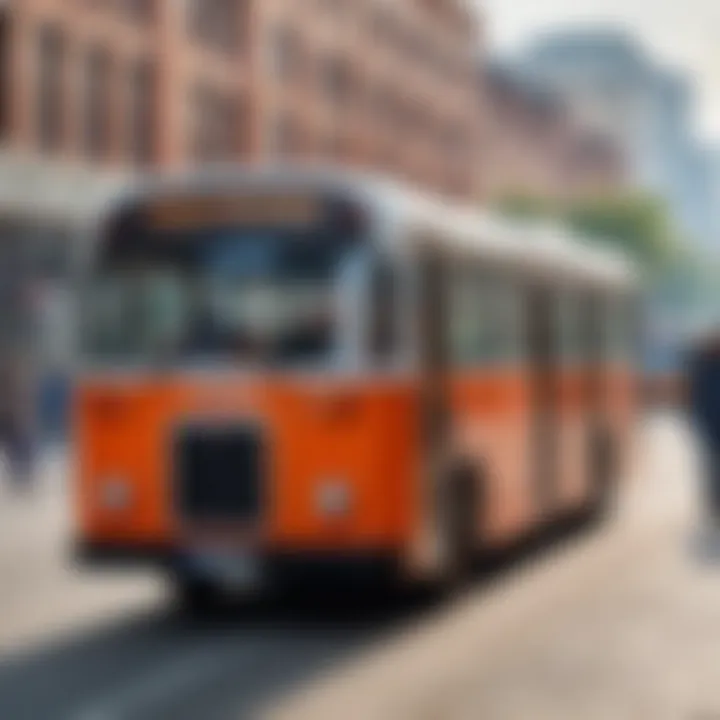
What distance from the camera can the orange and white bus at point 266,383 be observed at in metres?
13.6

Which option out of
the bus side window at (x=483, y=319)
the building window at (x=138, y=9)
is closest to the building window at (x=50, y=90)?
the building window at (x=138, y=9)

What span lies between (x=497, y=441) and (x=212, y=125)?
1744 inches

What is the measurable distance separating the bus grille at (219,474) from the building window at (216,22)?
146 feet

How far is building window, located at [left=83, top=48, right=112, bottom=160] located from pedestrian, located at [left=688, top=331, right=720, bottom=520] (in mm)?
28889

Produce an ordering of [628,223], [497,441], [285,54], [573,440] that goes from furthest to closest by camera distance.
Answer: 1. [628,223]
2. [285,54]
3. [573,440]
4. [497,441]

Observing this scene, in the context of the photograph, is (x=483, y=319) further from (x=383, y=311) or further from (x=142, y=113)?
(x=142, y=113)

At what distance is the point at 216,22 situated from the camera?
196 feet

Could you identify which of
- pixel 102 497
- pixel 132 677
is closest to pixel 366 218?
pixel 102 497

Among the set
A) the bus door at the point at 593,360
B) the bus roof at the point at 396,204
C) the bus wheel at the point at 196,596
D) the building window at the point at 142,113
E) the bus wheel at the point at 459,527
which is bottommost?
the bus wheel at the point at 196,596

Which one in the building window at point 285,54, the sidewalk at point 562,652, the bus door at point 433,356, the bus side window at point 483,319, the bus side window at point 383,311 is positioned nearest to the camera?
the sidewalk at point 562,652

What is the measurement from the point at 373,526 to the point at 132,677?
2.58 meters

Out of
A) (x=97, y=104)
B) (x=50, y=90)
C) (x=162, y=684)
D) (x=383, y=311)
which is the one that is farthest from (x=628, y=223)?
(x=162, y=684)

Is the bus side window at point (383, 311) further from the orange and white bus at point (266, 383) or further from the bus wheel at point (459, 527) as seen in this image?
the bus wheel at point (459, 527)

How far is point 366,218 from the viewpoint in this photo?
1387 centimetres
